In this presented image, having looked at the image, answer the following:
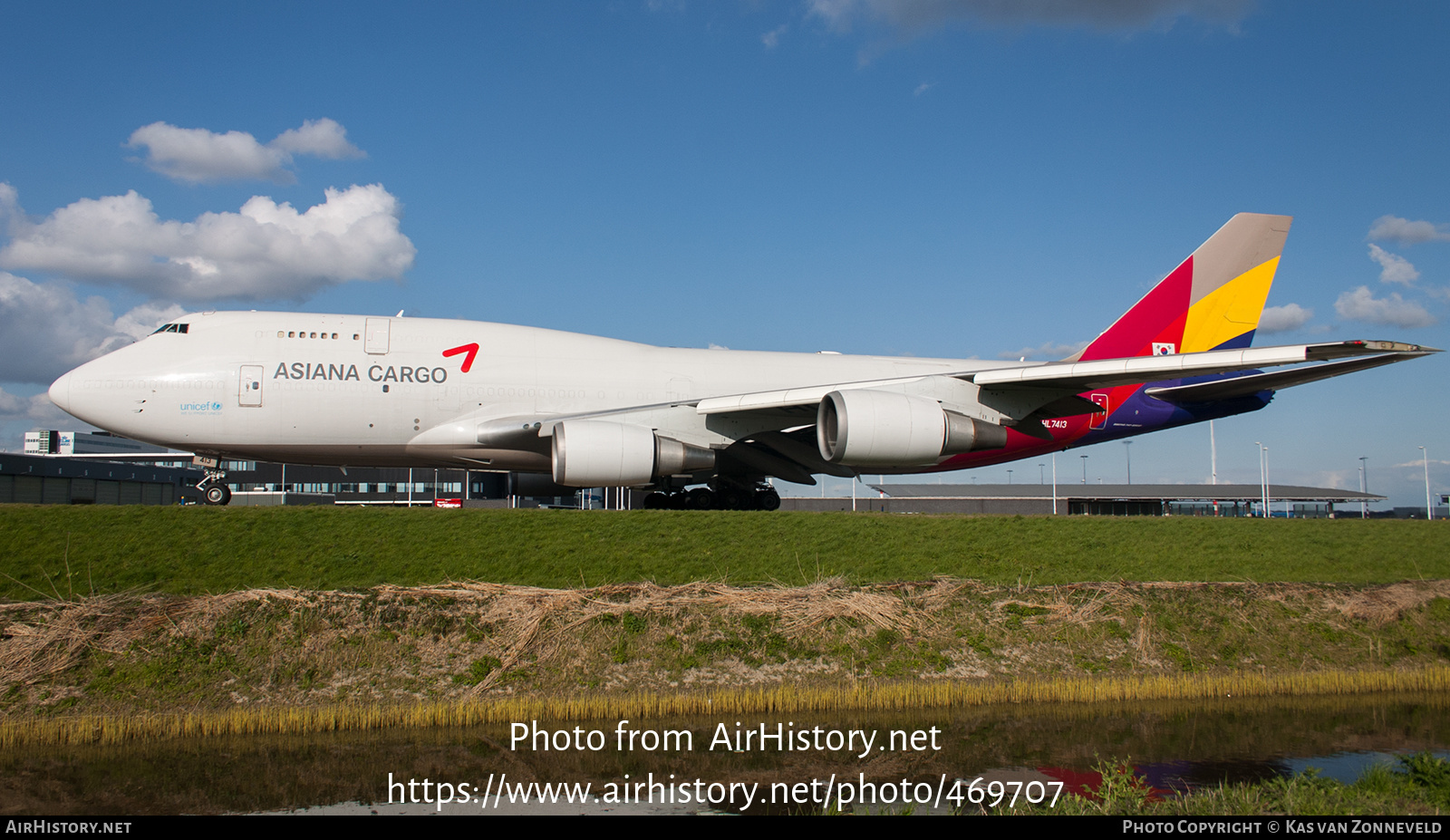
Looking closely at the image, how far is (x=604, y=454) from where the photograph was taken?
1469cm

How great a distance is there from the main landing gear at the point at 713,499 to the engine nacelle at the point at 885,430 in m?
2.86

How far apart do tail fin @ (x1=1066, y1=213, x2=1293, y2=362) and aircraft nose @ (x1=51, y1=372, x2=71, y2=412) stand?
68.7 feet

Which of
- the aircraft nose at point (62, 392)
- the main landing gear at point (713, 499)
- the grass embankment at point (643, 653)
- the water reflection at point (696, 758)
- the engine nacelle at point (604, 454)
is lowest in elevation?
the water reflection at point (696, 758)

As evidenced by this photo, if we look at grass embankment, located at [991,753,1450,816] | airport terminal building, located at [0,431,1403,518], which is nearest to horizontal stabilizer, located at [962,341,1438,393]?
grass embankment, located at [991,753,1450,816]

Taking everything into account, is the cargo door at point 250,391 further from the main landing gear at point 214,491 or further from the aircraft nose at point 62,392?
the aircraft nose at point 62,392

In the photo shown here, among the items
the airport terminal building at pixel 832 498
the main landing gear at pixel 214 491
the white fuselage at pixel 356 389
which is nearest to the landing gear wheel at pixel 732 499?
the white fuselage at pixel 356 389

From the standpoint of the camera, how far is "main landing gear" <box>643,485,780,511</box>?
1773cm

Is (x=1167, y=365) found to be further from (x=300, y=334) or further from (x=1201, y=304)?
(x=300, y=334)

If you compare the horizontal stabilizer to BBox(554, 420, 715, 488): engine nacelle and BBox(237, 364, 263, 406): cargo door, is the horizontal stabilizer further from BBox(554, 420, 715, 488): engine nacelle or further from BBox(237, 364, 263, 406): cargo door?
BBox(237, 364, 263, 406): cargo door

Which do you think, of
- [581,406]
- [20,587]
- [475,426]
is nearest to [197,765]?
[20,587]

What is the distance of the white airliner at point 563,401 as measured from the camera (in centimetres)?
1498

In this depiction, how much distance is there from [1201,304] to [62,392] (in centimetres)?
2341

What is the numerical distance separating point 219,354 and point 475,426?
4.80 m
